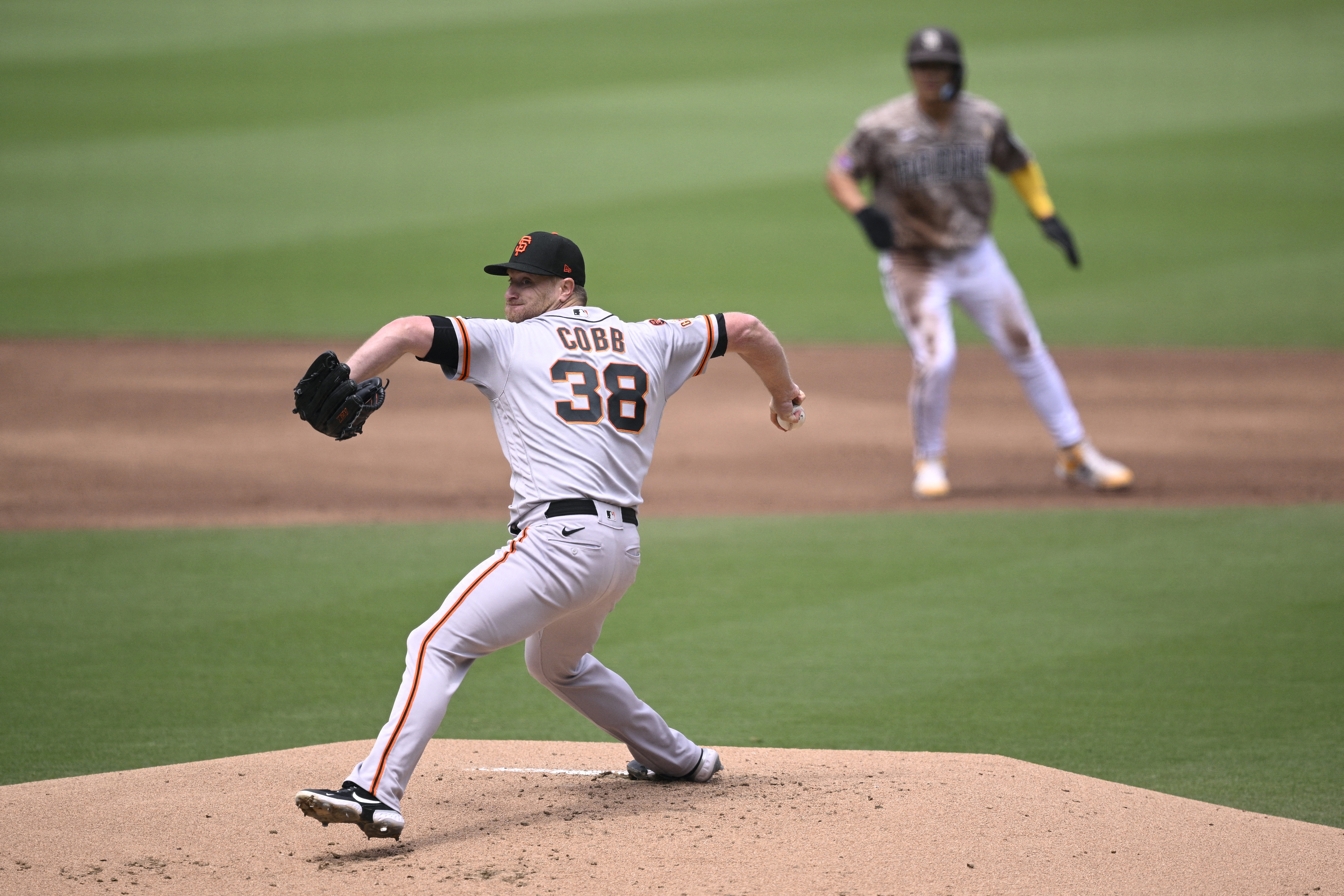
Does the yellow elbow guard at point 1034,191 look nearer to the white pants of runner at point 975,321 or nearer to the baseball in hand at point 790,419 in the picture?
the white pants of runner at point 975,321

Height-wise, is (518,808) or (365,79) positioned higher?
(365,79)

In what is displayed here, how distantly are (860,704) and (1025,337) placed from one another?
3726mm

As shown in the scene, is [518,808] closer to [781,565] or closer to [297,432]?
[781,565]

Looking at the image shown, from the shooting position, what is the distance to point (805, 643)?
22.3ft

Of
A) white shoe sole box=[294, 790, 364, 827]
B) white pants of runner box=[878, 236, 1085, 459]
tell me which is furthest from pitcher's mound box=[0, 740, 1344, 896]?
white pants of runner box=[878, 236, 1085, 459]

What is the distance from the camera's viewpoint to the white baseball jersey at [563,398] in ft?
14.3

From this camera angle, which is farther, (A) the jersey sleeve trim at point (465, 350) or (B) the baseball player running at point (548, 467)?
(A) the jersey sleeve trim at point (465, 350)

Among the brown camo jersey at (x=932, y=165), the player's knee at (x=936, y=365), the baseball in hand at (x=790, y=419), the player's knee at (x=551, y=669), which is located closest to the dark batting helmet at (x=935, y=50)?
the brown camo jersey at (x=932, y=165)

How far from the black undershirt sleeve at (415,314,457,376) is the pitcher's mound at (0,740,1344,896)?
128 cm

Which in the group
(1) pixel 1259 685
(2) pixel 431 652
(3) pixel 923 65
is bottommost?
(1) pixel 1259 685

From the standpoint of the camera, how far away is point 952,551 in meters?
8.20

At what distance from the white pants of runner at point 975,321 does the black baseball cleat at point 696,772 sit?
4644mm

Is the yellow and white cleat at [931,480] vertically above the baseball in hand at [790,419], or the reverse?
the baseball in hand at [790,419]

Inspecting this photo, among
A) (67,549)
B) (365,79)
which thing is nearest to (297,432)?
(67,549)
